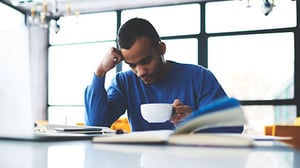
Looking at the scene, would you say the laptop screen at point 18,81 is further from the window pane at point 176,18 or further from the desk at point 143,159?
the window pane at point 176,18

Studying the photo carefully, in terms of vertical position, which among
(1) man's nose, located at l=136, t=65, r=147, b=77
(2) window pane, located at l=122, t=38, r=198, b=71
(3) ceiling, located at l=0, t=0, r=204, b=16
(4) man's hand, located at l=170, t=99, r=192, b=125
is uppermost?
(3) ceiling, located at l=0, t=0, r=204, b=16

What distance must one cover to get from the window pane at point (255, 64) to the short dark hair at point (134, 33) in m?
4.56

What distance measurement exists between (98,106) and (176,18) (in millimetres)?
5186

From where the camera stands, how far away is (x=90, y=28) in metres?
7.11

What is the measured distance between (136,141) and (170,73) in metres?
0.97

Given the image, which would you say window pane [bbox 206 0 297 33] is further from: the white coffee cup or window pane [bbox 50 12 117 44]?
the white coffee cup

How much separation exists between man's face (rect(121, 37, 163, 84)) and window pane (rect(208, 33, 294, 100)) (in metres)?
Answer: 4.51

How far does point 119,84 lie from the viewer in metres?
1.75

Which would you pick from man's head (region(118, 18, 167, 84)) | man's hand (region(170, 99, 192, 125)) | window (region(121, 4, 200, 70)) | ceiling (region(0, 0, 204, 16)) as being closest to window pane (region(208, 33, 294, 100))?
window (region(121, 4, 200, 70))

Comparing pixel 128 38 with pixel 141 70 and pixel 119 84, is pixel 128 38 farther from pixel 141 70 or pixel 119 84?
pixel 119 84

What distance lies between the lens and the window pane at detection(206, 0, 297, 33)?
6.10 m

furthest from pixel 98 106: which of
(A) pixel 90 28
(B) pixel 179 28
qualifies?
(A) pixel 90 28

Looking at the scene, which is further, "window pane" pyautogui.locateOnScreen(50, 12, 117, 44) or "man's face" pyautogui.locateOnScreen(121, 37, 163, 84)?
"window pane" pyautogui.locateOnScreen(50, 12, 117, 44)

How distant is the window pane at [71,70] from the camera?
280 inches
